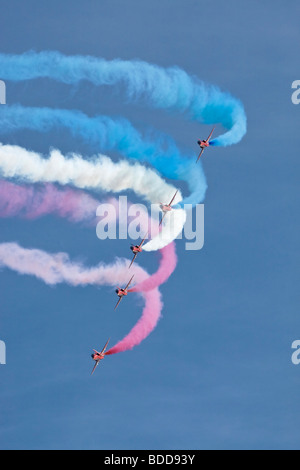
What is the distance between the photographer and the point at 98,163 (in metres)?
144

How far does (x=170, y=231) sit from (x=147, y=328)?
6719mm

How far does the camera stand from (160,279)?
5719 inches

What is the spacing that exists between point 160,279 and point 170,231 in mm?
3353

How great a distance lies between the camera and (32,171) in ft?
466
